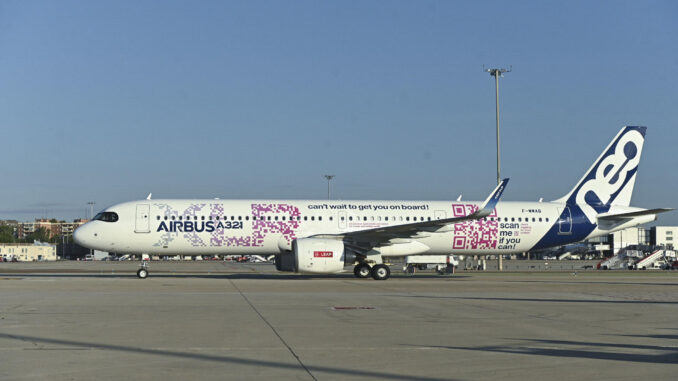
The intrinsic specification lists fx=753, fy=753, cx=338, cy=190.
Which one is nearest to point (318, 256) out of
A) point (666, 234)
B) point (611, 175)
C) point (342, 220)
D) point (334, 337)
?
point (342, 220)

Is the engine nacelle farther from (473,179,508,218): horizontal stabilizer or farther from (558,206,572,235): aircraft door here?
(558,206,572,235): aircraft door

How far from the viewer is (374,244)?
112ft

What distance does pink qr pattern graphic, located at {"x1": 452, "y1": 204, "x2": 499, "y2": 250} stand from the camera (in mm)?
36125

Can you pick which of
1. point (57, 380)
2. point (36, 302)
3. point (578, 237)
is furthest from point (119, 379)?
point (578, 237)

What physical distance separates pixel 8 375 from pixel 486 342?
7063 mm

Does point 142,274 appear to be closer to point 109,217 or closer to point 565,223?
point 109,217

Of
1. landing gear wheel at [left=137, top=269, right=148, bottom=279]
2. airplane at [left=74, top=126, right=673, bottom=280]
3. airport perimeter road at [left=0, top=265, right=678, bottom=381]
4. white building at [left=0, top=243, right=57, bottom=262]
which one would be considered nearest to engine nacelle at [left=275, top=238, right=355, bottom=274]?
airplane at [left=74, top=126, right=673, bottom=280]

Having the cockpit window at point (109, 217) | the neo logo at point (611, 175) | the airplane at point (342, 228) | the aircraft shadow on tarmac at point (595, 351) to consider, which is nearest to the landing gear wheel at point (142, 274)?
the airplane at point (342, 228)

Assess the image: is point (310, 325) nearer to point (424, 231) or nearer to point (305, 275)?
point (424, 231)

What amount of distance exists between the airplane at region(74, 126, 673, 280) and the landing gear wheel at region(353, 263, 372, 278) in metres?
0.05

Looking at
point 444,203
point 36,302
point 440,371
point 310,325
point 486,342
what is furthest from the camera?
point 444,203

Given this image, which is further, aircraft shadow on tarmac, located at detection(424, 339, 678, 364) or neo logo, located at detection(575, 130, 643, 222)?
neo logo, located at detection(575, 130, 643, 222)

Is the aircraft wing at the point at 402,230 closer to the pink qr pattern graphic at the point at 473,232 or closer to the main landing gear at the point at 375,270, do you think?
the main landing gear at the point at 375,270

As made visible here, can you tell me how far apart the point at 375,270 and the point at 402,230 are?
2412 millimetres
